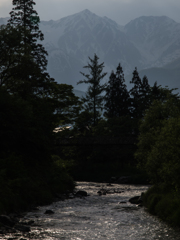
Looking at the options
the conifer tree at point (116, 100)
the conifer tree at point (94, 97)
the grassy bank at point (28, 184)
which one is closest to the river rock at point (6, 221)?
the grassy bank at point (28, 184)

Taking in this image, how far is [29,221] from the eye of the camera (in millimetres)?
20203

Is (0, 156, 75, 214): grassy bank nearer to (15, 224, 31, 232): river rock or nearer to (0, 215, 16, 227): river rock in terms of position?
(0, 215, 16, 227): river rock

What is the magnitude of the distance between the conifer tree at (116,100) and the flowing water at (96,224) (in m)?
54.5

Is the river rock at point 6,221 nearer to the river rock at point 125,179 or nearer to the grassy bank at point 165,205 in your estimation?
the grassy bank at point 165,205

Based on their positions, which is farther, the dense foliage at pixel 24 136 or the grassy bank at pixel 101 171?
the grassy bank at pixel 101 171

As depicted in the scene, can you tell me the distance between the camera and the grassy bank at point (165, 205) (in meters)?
19.7

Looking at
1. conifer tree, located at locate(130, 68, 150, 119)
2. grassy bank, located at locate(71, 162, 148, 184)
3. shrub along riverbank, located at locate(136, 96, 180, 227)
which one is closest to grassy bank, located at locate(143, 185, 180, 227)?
shrub along riverbank, located at locate(136, 96, 180, 227)

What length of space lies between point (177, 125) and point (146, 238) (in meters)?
11.2

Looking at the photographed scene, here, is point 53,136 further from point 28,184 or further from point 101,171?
point 101,171

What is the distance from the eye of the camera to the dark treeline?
1003 inches

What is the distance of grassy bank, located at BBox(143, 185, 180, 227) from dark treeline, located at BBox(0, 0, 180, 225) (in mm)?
60

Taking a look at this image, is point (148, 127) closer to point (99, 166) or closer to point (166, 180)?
point (166, 180)

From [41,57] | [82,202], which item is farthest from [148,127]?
[41,57]

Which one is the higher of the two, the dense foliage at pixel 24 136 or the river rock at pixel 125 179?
the dense foliage at pixel 24 136
